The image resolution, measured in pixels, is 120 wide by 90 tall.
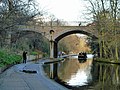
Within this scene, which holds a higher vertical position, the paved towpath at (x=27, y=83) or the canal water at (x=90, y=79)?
the paved towpath at (x=27, y=83)

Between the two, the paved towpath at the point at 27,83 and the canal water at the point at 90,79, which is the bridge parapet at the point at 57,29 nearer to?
the canal water at the point at 90,79

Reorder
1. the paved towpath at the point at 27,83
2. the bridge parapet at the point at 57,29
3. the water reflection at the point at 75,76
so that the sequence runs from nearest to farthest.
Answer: the paved towpath at the point at 27,83 < the water reflection at the point at 75,76 < the bridge parapet at the point at 57,29

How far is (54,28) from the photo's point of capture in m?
66.8

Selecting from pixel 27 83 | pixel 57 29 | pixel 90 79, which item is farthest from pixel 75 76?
pixel 57 29

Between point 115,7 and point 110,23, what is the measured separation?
2729 millimetres

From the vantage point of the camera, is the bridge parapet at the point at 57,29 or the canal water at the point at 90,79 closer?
the canal water at the point at 90,79

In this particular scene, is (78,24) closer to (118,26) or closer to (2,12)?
(118,26)

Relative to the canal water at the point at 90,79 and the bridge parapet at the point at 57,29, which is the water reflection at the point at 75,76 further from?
the bridge parapet at the point at 57,29

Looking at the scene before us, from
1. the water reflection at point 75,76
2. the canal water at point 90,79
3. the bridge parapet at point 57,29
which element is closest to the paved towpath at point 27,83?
the canal water at point 90,79

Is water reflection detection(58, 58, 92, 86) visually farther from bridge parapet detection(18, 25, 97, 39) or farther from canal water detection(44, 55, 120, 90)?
bridge parapet detection(18, 25, 97, 39)

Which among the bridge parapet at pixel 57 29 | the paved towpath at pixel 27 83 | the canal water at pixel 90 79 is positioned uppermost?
the bridge parapet at pixel 57 29

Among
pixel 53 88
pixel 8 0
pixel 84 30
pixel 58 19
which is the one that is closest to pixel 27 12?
pixel 8 0

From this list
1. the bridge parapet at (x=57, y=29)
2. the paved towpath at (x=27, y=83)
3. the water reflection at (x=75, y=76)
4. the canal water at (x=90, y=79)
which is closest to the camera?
the paved towpath at (x=27, y=83)

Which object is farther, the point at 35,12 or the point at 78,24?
the point at 78,24
